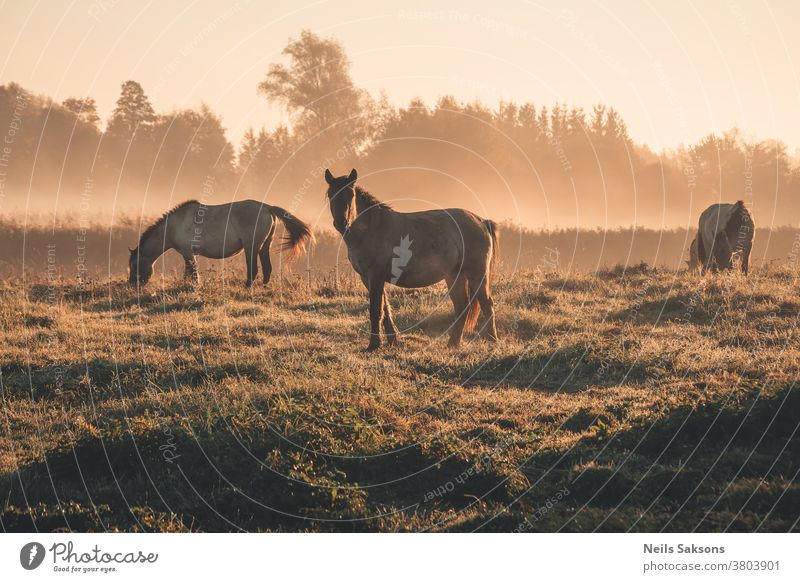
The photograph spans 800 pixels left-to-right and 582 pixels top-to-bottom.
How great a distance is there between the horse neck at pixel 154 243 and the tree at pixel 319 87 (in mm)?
28569

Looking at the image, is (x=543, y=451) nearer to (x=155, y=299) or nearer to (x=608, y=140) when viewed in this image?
(x=155, y=299)

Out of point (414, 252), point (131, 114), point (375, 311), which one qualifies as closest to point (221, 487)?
point (375, 311)

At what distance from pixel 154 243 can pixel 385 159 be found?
31324 mm

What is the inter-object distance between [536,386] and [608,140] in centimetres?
5119

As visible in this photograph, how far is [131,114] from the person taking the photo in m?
59.6

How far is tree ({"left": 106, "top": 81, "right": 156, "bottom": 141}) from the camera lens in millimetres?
57406

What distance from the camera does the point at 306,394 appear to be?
34.2ft

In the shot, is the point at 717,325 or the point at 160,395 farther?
the point at 717,325

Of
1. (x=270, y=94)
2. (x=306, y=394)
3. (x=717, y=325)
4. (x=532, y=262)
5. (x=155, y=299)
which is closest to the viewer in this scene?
(x=306, y=394)

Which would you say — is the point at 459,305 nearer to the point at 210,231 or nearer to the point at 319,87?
the point at 210,231

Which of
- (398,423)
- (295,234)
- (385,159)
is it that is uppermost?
(385,159)

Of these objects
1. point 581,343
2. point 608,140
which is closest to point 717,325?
point 581,343
